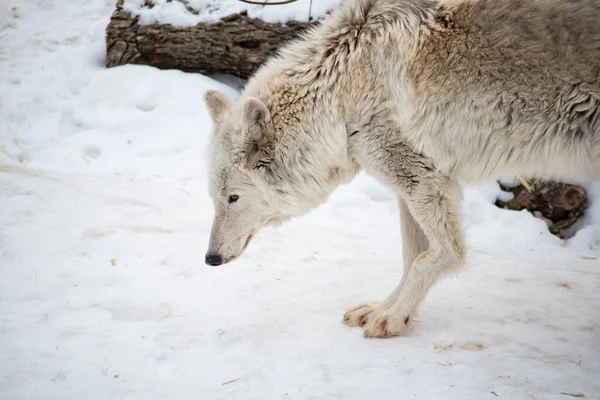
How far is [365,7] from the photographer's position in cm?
348

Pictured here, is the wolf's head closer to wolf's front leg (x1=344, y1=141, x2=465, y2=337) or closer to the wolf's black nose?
the wolf's black nose

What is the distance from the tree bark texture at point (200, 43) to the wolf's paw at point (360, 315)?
13.2ft

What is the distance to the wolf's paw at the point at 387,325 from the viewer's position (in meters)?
A: 3.39

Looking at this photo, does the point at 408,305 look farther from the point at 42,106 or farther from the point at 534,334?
the point at 42,106

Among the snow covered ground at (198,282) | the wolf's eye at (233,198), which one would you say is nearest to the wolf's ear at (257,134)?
the wolf's eye at (233,198)

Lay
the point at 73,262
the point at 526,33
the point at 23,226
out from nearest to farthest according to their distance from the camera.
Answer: the point at 526,33 → the point at 73,262 → the point at 23,226

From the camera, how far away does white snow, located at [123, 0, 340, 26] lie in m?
6.61

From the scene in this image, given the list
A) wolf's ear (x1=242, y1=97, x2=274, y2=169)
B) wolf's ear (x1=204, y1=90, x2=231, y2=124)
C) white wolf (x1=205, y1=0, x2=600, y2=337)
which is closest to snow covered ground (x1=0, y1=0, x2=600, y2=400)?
white wolf (x1=205, y1=0, x2=600, y2=337)

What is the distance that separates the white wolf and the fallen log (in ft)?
8.24

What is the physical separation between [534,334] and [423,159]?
1363 millimetres

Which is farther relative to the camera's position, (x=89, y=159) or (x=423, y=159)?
(x=89, y=159)

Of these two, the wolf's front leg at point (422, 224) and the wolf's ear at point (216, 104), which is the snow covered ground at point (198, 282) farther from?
the wolf's ear at point (216, 104)

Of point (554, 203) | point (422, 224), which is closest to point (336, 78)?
point (422, 224)

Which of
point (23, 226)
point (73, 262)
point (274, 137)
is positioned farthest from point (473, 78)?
point (23, 226)
